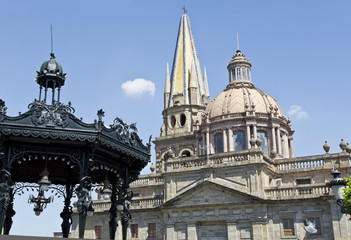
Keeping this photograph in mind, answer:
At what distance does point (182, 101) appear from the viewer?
58.0 meters

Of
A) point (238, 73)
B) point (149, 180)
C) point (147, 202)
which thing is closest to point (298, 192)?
point (147, 202)

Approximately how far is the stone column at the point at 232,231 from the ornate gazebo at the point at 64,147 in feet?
76.8

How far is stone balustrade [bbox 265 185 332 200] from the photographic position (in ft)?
111

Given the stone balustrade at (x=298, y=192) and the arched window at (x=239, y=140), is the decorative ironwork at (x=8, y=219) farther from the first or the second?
the arched window at (x=239, y=140)

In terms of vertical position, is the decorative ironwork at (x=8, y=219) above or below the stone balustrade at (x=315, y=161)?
below

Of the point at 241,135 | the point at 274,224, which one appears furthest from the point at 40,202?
the point at 241,135

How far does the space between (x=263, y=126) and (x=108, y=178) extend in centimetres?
3339

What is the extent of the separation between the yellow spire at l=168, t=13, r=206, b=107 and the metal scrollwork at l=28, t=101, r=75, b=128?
4704 centimetres

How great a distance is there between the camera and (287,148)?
4631cm

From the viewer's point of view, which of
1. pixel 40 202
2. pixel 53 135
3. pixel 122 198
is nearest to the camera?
pixel 53 135

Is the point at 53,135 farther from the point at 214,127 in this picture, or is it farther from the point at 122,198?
the point at 214,127

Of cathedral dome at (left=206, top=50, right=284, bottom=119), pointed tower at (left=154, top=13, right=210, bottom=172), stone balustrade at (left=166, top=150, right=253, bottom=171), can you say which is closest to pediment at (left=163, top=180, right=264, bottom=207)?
stone balustrade at (left=166, top=150, right=253, bottom=171)

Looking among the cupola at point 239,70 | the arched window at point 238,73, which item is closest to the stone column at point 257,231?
the cupola at point 239,70

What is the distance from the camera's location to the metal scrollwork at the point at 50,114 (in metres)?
10.3
